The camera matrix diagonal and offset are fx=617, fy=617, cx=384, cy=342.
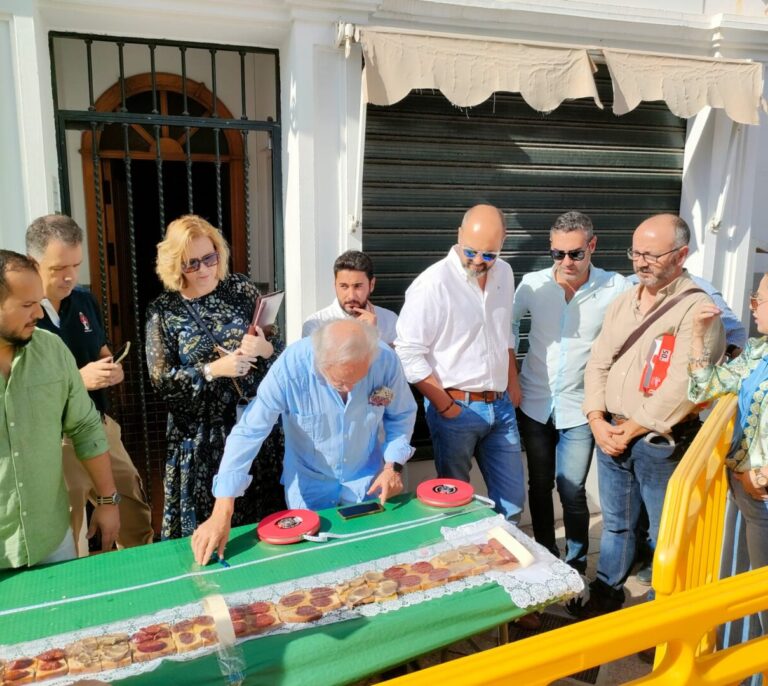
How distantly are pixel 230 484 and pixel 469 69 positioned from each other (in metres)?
2.77

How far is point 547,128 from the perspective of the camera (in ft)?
14.3

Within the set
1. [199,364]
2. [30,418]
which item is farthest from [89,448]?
[199,364]

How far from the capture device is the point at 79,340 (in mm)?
2840

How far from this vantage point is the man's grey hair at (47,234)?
260 cm

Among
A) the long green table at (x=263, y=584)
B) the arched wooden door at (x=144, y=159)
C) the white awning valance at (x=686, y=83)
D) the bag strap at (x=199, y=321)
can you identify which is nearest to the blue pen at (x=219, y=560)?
the long green table at (x=263, y=584)

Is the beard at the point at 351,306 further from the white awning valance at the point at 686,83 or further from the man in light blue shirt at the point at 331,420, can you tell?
the white awning valance at the point at 686,83

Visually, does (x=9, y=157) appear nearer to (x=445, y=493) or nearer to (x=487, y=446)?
(x=445, y=493)

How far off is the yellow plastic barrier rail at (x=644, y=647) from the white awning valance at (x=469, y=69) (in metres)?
3.05

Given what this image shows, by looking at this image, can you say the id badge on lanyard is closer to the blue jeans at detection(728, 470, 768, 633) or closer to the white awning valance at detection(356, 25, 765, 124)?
the blue jeans at detection(728, 470, 768, 633)

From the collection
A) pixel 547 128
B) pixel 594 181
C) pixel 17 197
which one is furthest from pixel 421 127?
pixel 17 197

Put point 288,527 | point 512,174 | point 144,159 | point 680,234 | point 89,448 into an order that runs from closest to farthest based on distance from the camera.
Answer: point 288,527
point 89,448
point 680,234
point 512,174
point 144,159

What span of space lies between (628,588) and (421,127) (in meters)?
3.11

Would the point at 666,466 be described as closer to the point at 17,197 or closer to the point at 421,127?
the point at 421,127

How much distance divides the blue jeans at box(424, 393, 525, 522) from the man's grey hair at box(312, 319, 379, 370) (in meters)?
0.90
